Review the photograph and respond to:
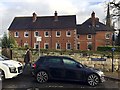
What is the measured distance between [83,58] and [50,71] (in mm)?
6941

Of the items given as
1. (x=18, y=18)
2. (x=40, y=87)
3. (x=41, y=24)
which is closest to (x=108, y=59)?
(x=40, y=87)

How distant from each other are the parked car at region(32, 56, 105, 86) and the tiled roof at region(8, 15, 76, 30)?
4896 centimetres

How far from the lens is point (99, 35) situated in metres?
67.1

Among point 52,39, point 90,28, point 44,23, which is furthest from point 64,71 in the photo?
point 90,28

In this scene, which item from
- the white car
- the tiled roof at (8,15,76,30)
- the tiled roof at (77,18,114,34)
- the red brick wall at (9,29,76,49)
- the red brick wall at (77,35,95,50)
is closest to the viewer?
the white car

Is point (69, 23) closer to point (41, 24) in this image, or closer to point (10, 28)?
point (41, 24)

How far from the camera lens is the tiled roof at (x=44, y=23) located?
63175 mm

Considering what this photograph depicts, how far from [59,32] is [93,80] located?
51.0m

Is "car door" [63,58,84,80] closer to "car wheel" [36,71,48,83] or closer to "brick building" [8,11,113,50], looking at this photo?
"car wheel" [36,71,48,83]

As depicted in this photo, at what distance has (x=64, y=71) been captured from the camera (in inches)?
500

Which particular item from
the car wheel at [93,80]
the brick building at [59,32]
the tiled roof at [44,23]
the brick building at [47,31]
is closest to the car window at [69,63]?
the car wheel at [93,80]

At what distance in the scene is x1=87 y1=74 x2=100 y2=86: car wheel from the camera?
12445 millimetres

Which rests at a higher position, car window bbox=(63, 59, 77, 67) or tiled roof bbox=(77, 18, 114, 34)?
tiled roof bbox=(77, 18, 114, 34)

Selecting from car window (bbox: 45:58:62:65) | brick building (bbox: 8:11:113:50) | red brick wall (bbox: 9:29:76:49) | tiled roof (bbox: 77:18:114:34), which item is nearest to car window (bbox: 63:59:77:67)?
car window (bbox: 45:58:62:65)
